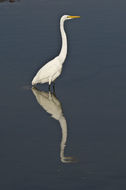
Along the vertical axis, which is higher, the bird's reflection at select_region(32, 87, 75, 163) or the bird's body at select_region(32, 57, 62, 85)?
the bird's body at select_region(32, 57, 62, 85)

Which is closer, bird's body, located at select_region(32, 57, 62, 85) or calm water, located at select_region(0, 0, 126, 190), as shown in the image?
calm water, located at select_region(0, 0, 126, 190)

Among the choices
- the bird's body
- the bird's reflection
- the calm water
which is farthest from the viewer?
the bird's body

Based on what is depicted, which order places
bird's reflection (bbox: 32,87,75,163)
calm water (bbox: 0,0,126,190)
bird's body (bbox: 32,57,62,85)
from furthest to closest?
bird's body (bbox: 32,57,62,85)
bird's reflection (bbox: 32,87,75,163)
calm water (bbox: 0,0,126,190)

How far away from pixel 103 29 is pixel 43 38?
1766mm

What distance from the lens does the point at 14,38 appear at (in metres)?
16.6

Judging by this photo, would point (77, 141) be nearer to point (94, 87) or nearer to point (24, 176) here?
point (24, 176)

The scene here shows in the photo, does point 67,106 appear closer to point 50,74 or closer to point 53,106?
point 53,106

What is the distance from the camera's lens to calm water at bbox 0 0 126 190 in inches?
329

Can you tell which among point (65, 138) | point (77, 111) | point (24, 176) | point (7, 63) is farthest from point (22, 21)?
point (24, 176)

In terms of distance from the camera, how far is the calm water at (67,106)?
8.36m

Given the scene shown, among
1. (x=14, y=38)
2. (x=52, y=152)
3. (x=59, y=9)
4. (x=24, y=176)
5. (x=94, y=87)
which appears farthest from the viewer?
(x=59, y=9)

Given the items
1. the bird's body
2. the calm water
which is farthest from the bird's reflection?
the bird's body

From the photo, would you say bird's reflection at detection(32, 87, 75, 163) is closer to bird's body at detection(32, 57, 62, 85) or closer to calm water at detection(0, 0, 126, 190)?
calm water at detection(0, 0, 126, 190)

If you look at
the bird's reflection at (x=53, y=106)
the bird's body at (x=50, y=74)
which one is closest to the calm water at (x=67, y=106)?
the bird's reflection at (x=53, y=106)
